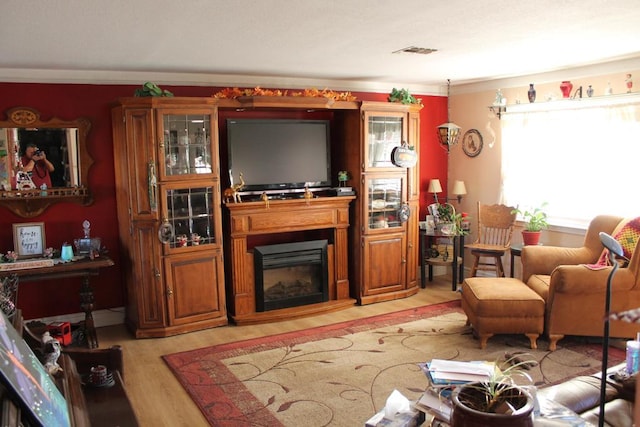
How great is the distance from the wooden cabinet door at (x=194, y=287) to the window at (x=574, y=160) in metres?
3.39

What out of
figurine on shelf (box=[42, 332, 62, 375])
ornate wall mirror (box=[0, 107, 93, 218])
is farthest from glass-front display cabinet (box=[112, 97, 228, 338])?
figurine on shelf (box=[42, 332, 62, 375])

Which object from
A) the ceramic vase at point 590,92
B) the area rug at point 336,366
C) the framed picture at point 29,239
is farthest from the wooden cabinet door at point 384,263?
the framed picture at point 29,239

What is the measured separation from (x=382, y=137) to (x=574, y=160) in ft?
6.37

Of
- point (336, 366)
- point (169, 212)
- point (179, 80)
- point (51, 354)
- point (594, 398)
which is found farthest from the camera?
point (179, 80)

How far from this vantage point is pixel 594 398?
97.2 inches

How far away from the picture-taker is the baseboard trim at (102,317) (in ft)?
16.8

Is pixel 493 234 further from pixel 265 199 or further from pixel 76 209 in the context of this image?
pixel 76 209

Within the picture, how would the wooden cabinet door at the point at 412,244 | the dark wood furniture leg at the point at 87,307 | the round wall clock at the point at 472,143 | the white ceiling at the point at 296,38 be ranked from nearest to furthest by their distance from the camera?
the white ceiling at the point at 296,38 < the dark wood furniture leg at the point at 87,307 < the wooden cabinet door at the point at 412,244 < the round wall clock at the point at 472,143

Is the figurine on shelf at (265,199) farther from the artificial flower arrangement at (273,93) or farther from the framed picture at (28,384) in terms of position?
the framed picture at (28,384)

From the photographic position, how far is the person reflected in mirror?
480 cm

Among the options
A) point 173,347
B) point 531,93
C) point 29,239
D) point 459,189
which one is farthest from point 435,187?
point 29,239

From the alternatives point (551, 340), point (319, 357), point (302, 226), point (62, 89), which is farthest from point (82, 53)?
point (551, 340)

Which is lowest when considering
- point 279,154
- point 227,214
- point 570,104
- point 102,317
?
point 102,317

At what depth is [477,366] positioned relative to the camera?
7.77ft
